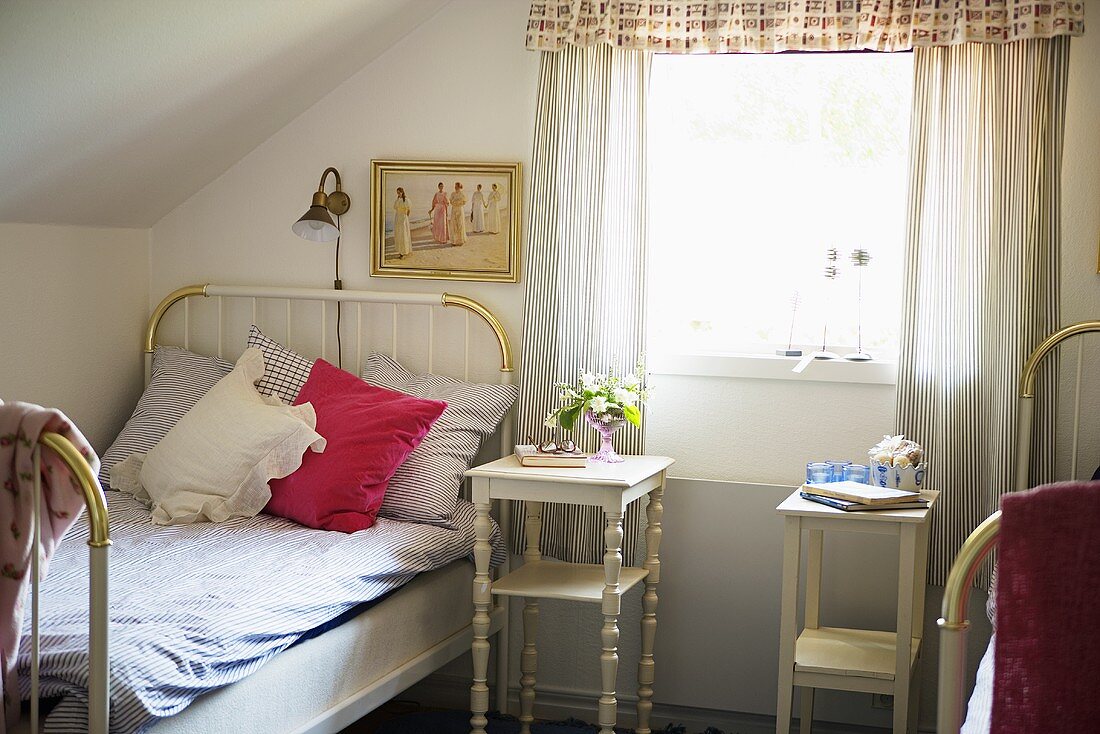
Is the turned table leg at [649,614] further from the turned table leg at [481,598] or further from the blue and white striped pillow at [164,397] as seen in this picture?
the blue and white striped pillow at [164,397]

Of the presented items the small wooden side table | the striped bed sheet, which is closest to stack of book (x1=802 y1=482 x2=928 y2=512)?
the small wooden side table

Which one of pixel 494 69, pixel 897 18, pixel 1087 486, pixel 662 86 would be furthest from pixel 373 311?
pixel 1087 486

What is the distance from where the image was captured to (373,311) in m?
3.39

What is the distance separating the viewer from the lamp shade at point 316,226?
10.2ft

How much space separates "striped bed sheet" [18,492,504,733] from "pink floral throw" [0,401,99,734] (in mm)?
88

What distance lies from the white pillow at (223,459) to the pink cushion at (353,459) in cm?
4

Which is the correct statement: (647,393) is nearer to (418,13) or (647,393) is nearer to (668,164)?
(668,164)

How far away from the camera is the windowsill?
10.0ft

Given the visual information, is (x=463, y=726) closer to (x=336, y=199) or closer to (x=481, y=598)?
(x=481, y=598)

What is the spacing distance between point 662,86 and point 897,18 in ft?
2.19

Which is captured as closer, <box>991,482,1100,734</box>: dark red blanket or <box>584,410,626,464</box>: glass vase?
<box>991,482,1100,734</box>: dark red blanket

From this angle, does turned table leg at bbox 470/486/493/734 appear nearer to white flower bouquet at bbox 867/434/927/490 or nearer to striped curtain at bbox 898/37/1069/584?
white flower bouquet at bbox 867/434/927/490

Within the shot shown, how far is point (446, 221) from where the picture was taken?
3.29 meters

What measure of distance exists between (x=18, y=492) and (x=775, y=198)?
2.18 metres
